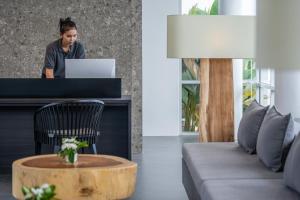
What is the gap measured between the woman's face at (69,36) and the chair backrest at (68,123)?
130 cm

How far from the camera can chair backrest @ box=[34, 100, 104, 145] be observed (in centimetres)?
565

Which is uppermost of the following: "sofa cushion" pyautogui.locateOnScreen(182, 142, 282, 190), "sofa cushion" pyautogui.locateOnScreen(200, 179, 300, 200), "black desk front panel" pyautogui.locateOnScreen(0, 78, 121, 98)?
"black desk front panel" pyautogui.locateOnScreen(0, 78, 121, 98)

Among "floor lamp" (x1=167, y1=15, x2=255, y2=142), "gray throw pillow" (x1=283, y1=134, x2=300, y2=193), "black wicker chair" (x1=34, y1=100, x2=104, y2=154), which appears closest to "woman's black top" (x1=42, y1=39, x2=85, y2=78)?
"black wicker chair" (x1=34, y1=100, x2=104, y2=154)

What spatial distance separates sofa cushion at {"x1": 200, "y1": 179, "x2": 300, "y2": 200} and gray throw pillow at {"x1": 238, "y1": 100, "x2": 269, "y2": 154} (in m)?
1.07

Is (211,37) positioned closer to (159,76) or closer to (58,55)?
(58,55)

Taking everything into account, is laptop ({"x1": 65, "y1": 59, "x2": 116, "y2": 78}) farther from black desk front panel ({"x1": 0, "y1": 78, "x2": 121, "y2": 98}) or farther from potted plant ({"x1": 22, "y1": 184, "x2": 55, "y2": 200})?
potted plant ({"x1": 22, "y1": 184, "x2": 55, "y2": 200})

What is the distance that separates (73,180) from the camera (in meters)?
4.21

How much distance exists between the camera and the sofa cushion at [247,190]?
331cm

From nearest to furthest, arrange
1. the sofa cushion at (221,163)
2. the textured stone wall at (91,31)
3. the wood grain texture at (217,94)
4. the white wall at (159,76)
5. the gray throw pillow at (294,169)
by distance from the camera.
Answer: the gray throw pillow at (294,169) < the sofa cushion at (221,163) < the wood grain texture at (217,94) < the textured stone wall at (91,31) < the white wall at (159,76)

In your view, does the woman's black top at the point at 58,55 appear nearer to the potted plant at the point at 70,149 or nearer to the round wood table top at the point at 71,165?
the round wood table top at the point at 71,165

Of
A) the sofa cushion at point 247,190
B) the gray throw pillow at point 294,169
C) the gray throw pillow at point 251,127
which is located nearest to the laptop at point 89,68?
the gray throw pillow at point 251,127

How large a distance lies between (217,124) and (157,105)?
486 centimetres

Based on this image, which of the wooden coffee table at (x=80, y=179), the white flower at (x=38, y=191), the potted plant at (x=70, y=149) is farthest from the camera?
the potted plant at (x=70, y=149)

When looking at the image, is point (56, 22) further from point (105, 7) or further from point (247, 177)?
point (247, 177)
